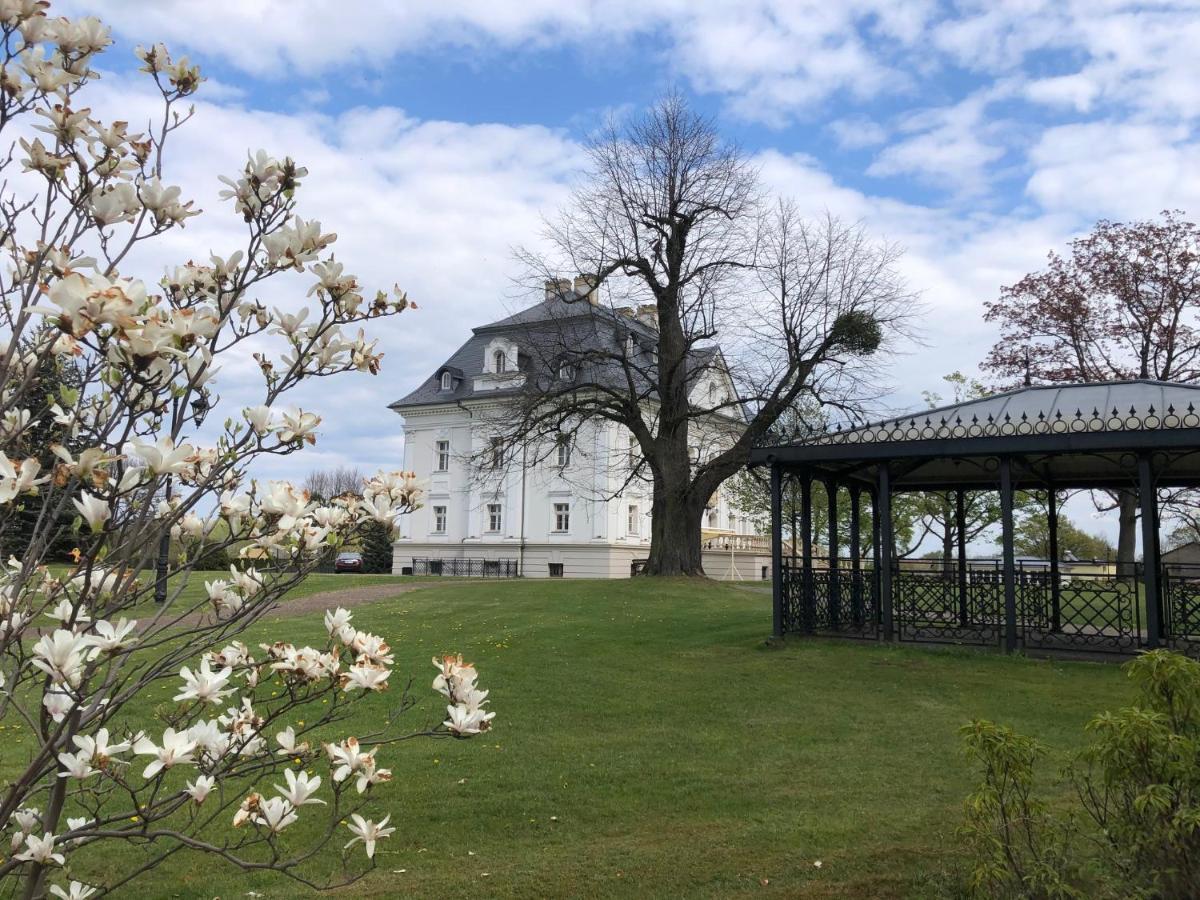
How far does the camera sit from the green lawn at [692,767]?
525 centimetres

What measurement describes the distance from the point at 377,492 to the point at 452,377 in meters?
46.3

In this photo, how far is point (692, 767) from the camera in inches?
290

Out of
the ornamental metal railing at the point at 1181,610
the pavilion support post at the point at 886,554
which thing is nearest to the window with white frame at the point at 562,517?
the pavilion support post at the point at 886,554

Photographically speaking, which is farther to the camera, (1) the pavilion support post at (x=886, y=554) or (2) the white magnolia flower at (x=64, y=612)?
(1) the pavilion support post at (x=886, y=554)

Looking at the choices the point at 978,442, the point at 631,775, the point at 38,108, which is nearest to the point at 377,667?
the point at 38,108

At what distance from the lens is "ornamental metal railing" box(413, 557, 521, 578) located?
145 ft

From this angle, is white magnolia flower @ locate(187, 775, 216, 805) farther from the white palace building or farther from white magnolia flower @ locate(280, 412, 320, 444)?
the white palace building

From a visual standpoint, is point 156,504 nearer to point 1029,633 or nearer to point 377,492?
point 377,492

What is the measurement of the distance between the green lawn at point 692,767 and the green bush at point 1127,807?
2.44 feet

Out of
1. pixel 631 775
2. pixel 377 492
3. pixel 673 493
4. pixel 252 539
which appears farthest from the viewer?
pixel 673 493

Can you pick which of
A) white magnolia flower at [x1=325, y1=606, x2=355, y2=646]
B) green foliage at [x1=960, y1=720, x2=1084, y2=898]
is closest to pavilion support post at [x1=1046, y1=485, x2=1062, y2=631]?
green foliage at [x1=960, y1=720, x2=1084, y2=898]

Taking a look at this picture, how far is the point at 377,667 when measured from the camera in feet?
9.67

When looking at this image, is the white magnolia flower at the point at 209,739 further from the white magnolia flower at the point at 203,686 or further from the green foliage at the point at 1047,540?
the green foliage at the point at 1047,540

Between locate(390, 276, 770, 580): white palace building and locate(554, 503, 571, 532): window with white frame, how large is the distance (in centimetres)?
5
